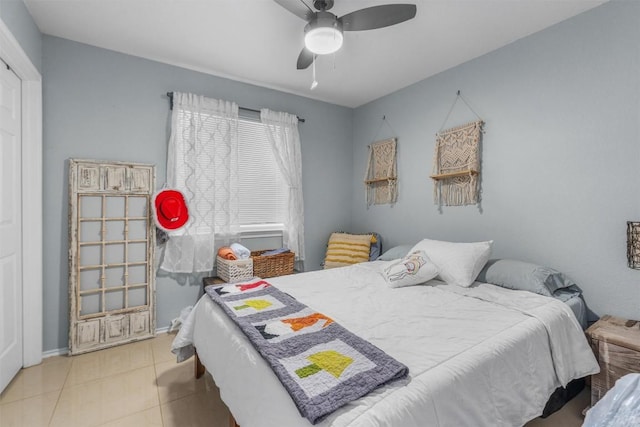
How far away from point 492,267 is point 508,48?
1.94 m

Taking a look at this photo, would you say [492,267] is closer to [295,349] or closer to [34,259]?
[295,349]

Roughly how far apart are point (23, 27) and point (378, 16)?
2463 millimetres

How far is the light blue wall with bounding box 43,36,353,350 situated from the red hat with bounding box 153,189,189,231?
0.87ft

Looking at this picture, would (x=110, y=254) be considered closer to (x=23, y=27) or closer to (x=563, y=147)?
(x=23, y=27)

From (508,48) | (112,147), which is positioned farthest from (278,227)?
(508,48)

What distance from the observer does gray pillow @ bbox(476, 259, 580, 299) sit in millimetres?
2145

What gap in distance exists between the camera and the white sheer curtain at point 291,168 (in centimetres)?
363

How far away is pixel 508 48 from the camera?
8.64ft

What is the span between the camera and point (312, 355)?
1297mm

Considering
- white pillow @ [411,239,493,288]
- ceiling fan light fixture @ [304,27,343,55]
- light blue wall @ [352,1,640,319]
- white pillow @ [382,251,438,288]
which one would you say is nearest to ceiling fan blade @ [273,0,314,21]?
ceiling fan light fixture @ [304,27,343,55]

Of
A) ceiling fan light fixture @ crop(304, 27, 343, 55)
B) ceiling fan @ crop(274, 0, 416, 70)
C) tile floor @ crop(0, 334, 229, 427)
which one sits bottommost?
tile floor @ crop(0, 334, 229, 427)

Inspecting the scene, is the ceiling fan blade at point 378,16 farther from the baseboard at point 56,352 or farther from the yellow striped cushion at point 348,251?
the baseboard at point 56,352

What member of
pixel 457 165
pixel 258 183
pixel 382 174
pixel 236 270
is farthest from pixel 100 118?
pixel 457 165

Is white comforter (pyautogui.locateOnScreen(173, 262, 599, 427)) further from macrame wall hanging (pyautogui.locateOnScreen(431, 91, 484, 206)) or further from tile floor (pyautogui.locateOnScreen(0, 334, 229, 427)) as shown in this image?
macrame wall hanging (pyautogui.locateOnScreen(431, 91, 484, 206))
